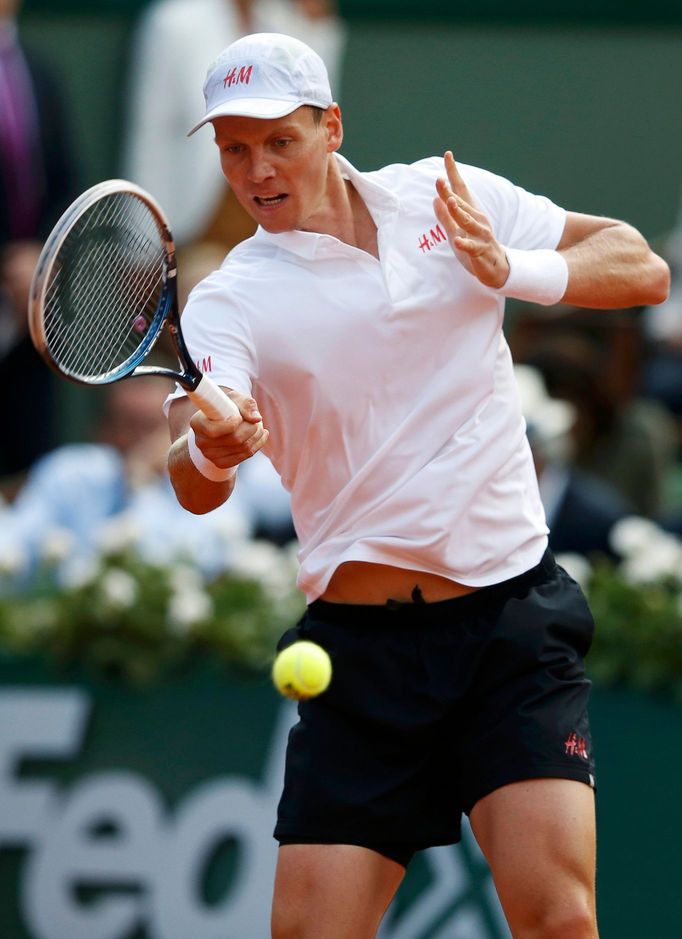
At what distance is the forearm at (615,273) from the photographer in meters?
3.58

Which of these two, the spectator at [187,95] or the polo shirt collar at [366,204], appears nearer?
the polo shirt collar at [366,204]

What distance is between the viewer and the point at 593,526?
6.17 meters

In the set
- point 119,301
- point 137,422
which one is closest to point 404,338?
point 119,301

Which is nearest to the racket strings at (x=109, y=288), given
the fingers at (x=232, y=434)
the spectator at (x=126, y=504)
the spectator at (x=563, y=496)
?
the fingers at (x=232, y=434)

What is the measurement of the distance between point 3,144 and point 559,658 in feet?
15.8

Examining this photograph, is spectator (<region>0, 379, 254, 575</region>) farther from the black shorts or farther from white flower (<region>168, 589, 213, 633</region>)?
the black shorts

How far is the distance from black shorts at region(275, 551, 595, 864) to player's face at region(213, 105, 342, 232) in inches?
32.2

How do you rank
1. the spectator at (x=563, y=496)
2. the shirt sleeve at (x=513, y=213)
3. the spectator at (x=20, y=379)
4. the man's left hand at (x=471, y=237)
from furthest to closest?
the spectator at (x=20, y=379), the spectator at (x=563, y=496), the shirt sleeve at (x=513, y=213), the man's left hand at (x=471, y=237)

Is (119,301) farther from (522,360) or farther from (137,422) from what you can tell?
(522,360)

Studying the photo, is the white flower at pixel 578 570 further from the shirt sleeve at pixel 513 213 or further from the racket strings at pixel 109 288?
the racket strings at pixel 109 288

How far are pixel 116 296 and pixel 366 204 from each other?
22.1 inches

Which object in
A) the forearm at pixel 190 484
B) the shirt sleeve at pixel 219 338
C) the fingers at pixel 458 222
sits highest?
the fingers at pixel 458 222

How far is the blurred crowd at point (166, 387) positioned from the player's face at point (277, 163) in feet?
8.62

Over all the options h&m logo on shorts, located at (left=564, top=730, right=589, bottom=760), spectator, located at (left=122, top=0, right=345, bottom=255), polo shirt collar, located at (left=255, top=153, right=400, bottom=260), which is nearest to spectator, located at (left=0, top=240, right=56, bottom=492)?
spectator, located at (left=122, top=0, right=345, bottom=255)
